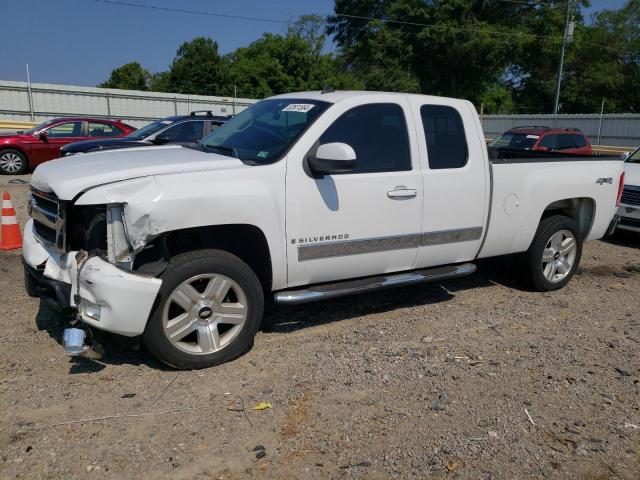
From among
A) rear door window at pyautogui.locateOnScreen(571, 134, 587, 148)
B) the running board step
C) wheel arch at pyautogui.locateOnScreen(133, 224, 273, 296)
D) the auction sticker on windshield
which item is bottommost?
the running board step

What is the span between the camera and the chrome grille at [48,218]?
3.67m

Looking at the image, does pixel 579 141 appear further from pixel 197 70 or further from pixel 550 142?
pixel 197 70

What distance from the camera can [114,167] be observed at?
371 cm

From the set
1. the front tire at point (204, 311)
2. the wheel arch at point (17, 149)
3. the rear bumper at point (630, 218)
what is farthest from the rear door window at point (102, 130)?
the front tire at point (204, 311)

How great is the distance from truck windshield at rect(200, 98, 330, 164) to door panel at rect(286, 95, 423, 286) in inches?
5.8

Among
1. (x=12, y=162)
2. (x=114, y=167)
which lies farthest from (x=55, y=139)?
(x=114, y=167)

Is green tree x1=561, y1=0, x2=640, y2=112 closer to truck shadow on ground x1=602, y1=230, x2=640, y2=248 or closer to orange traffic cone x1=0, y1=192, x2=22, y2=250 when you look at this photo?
truck shadow on ground x1=602, y1=230, x2=640, y2=248

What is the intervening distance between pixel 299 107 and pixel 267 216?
1120mm

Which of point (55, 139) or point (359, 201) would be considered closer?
point (359, 201)

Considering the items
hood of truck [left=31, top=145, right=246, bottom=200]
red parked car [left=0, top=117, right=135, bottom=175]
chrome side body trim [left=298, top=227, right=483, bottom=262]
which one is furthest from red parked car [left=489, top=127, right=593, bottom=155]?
hood of truck [left=31, top=145, right=246, bottom=200]

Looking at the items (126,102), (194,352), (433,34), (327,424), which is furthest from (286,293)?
(433,34)

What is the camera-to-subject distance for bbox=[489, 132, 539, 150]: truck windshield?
1436cm

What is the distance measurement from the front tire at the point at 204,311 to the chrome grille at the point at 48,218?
31.0 inches

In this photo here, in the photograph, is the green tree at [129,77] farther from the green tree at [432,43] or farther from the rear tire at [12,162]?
the rear tire at [12,162]
